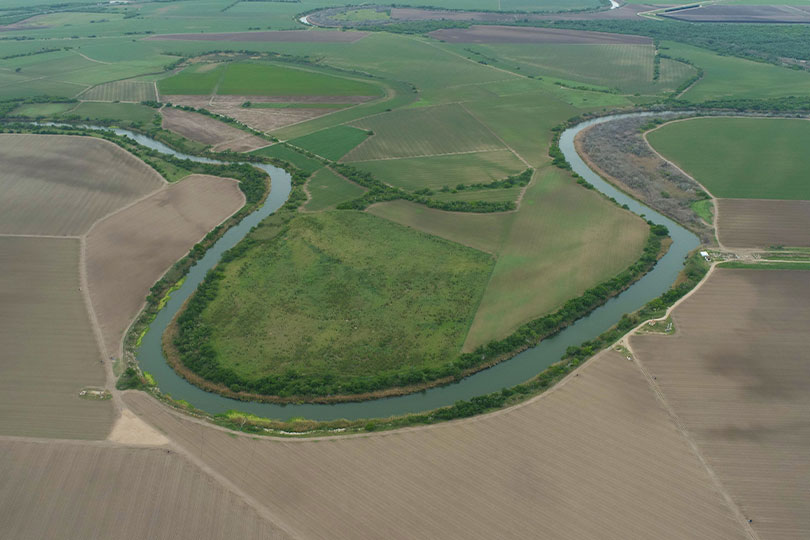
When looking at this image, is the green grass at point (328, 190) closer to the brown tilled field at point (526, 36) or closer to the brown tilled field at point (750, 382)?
the brown tilled field at point (750, 382)

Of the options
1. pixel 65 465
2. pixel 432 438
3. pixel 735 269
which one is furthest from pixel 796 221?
pixel 65 465

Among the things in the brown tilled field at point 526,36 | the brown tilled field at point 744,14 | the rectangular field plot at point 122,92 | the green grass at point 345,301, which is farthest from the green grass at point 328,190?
the brown tilled field at point 744,14

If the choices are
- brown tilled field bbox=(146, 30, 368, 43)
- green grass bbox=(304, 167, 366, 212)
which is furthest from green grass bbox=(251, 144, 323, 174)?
brown tilled field bbox=(146, 30, 368, 43)

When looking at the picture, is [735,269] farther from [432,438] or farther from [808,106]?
[808,106]

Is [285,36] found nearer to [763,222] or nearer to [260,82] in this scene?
[260,82]

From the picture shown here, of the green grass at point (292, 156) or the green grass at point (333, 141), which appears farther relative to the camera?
the green grass at point (333, 141)
